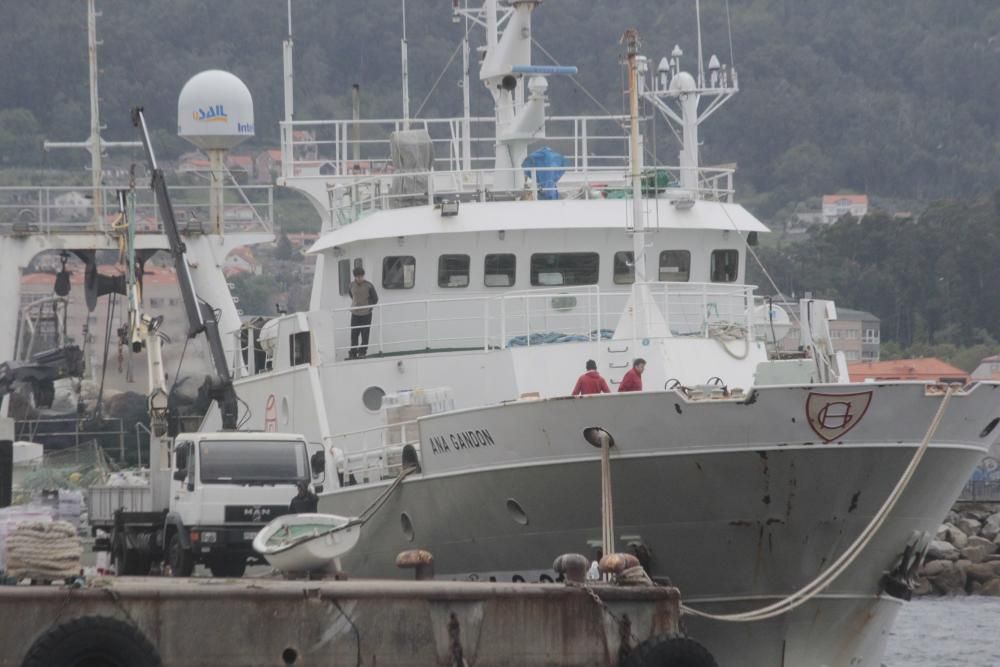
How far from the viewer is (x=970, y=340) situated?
105 meters

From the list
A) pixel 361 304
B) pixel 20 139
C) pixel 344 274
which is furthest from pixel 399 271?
pixel 20 139

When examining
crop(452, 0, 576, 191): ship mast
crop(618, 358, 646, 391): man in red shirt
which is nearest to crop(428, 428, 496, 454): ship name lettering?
crop(618, 358, 646, 391): man in red shirt

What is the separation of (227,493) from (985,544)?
33.0m

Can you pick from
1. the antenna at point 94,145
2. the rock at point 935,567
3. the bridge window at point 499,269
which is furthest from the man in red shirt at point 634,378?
the rock at point 935,567

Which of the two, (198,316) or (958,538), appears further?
(958,538)

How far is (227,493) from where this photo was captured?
79.5 ft

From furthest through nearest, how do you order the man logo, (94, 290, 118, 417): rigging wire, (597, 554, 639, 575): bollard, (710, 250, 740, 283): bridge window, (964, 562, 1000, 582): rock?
(964, 562, 1000, 582): rock, (94, 290, 118, 417): rigging wire, (710, 250, 740, 283): bridge window, the man logo, (597, 554, 639, 575): bollard

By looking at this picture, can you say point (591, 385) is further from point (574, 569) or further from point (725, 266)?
point (725, 266)

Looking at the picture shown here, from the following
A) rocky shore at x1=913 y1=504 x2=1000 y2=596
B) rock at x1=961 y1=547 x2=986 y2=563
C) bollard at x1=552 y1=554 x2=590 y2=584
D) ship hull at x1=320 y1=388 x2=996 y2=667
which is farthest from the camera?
rock at x1=961 y1=547 x2=986 y2=563

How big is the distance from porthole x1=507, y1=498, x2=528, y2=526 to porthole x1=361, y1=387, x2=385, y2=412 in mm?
4150

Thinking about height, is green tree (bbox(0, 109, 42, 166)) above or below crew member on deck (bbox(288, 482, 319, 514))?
above

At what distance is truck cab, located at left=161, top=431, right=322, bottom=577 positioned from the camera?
23953mm

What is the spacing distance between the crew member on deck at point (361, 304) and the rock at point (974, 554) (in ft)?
91.7

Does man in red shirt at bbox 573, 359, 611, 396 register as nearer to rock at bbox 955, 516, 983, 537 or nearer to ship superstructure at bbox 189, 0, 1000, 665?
ship superstructure at bbox 189, 0, 1000, 665
